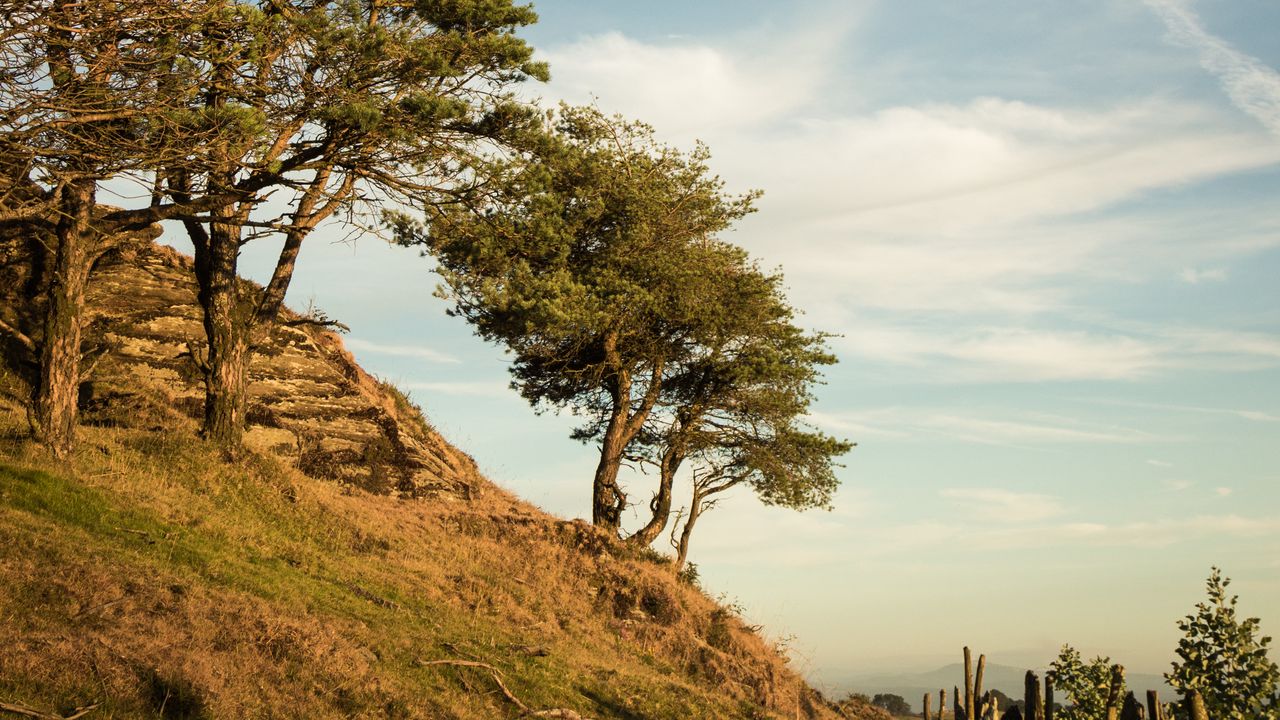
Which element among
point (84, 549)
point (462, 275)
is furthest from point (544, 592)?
point (84, 549)

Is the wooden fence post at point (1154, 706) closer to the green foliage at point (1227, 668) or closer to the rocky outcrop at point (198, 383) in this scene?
the green foliage at point (1227, 668)

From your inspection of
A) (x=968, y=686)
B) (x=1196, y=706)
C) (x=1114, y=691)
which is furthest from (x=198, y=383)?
(x=1196, y=706)

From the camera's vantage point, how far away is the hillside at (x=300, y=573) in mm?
11648

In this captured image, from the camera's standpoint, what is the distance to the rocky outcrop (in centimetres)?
2373

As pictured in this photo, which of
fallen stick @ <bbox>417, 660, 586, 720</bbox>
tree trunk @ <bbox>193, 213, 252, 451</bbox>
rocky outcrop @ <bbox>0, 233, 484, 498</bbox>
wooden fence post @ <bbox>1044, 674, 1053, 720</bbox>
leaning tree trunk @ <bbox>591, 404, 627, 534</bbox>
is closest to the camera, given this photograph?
fallen stick @ <bbox>417, 660, 586, 720</bbox>

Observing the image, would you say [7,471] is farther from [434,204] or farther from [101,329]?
[101,329]

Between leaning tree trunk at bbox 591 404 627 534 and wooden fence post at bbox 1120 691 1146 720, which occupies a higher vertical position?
leaning tree trunk at bbox 591 404 627 534

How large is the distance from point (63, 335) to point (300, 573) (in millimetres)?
6259

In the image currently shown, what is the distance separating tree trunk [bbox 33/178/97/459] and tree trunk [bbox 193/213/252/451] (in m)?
2.86

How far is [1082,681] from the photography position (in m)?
22.0

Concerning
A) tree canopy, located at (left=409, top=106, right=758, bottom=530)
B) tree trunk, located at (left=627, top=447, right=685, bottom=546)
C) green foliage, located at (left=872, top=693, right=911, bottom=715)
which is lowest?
green foliage, located at (left=872, top=693, right=911, bottom=715)

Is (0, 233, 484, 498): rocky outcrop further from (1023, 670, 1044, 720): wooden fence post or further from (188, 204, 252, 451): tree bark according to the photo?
(1023, 670, 1044, 720): wooden fence post

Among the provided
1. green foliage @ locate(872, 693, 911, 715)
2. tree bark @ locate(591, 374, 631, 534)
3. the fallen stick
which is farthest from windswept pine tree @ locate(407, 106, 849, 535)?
green foliage @ locate(872, 693, 911, 715)

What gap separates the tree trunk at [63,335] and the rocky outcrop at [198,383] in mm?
4110
